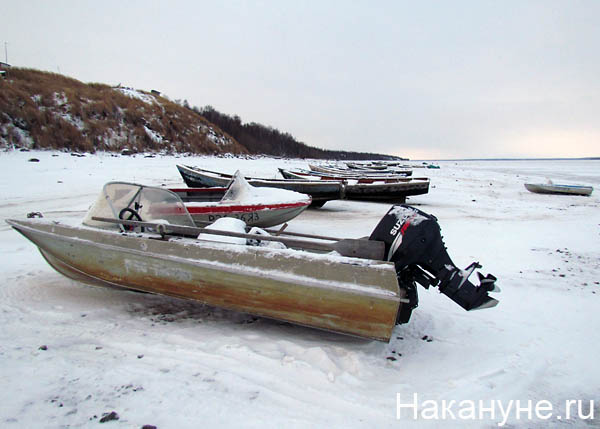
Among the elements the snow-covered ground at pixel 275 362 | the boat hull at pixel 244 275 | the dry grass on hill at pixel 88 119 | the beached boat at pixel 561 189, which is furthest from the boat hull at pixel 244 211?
the dry grass on hill at pixel 88 119

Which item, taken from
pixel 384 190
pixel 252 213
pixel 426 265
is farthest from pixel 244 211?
pixel 384 190

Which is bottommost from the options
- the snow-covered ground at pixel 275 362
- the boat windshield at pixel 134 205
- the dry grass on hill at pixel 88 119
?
the snow-covered ground at pixel 275 362

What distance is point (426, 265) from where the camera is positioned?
8.66ft

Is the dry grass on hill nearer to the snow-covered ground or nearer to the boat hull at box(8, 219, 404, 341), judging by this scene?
the boat hull at box(8, 219, 404, 341)

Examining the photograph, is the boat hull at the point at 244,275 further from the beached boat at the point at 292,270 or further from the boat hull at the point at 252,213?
the boat hull at the point at 252,213

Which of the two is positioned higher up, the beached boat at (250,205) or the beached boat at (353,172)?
the beached boat at (353,172)

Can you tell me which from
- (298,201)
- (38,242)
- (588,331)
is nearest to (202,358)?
(38,242)

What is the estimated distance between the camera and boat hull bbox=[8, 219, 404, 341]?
8.00 feet

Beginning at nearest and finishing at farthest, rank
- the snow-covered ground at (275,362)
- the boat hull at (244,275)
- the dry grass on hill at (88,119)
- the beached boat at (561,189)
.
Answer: the snow-covered ground at (275,362), the boat hull at (244,275), the beached boat at (561,189), the dry grass on hill at (88,119)

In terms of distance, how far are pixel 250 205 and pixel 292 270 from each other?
3829mm

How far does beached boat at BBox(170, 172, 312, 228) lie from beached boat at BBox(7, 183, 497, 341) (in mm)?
2361

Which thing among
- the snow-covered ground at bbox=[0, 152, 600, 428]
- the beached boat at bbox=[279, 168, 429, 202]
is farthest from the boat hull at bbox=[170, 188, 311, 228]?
the beached boat at bbox=[279, 168, 429, 202]

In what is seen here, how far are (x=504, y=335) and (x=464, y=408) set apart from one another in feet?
4.08

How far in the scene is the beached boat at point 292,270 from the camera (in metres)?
2.46
